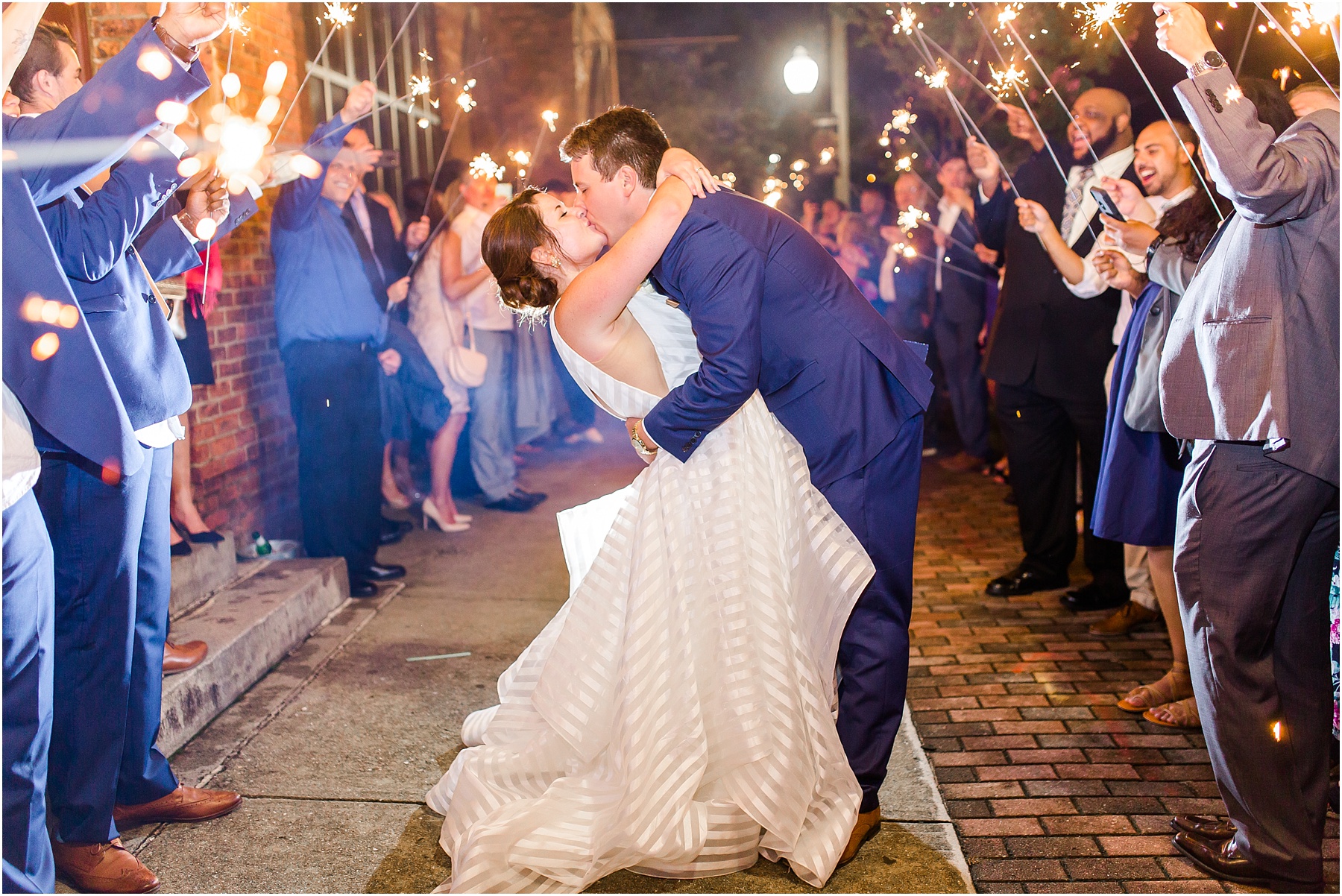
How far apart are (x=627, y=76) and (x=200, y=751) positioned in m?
16.2

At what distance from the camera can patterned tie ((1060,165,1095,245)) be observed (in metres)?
4.21

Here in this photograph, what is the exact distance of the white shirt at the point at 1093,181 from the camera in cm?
409

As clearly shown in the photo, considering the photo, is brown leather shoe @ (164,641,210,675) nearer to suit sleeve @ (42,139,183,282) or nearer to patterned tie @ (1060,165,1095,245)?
suit sleeve @ (42,139,183,282)

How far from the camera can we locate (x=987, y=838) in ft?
8.59

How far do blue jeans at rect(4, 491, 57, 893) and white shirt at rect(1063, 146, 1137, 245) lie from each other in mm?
3832

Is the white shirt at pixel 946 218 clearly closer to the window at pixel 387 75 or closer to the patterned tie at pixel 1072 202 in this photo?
the patterned tie at pixel 1072 202

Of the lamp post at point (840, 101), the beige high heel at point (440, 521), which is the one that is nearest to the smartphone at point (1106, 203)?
the beige high heel at point (440, 521)

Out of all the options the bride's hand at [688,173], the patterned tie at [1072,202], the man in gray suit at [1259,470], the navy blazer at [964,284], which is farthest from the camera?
the navy blazer at [964,284]

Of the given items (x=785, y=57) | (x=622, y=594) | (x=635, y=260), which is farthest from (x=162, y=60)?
(x=785, y=57)

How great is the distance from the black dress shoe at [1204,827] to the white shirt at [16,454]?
112 inches

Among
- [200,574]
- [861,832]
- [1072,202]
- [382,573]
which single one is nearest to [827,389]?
[861,832]

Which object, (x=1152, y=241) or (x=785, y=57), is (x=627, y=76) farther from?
(x=1152, y=241)

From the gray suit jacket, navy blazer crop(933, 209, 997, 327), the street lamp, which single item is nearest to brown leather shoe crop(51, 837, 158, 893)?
the gray suit jacket

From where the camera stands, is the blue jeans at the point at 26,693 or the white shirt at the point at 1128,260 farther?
the white shirt at the point at 1128,260
